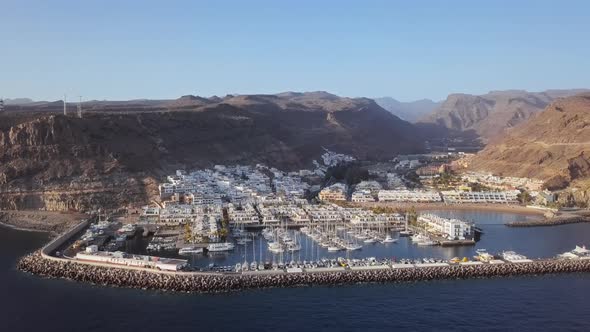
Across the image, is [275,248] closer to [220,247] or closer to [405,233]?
[220,247]

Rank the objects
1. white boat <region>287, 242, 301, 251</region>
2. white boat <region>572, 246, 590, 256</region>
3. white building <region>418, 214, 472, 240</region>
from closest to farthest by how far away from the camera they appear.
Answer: white boat <region>572, 246, 590, 256</region>
white boat <region>287, 242, 301, 251</region>
white building <region>418, 214, 472, 240</region>

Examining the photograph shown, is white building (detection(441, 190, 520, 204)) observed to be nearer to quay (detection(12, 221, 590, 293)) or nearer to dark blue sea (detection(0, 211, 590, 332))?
quay (detection(12, 221, 590, 293))

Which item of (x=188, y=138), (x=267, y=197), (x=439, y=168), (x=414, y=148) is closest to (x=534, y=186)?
(x=439, y=168)

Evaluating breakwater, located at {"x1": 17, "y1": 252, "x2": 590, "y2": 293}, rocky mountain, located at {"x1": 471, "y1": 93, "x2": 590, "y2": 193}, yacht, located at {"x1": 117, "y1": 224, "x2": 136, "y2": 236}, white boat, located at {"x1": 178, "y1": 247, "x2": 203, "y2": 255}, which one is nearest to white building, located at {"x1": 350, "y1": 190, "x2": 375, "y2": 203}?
rocky mountain, located at {"x1": 471, "y1": 93, "x2": 590, "y2": 193}

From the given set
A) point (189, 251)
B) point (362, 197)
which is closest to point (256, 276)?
point (189, 251)

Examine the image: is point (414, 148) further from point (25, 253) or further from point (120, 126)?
point (25, 253)
